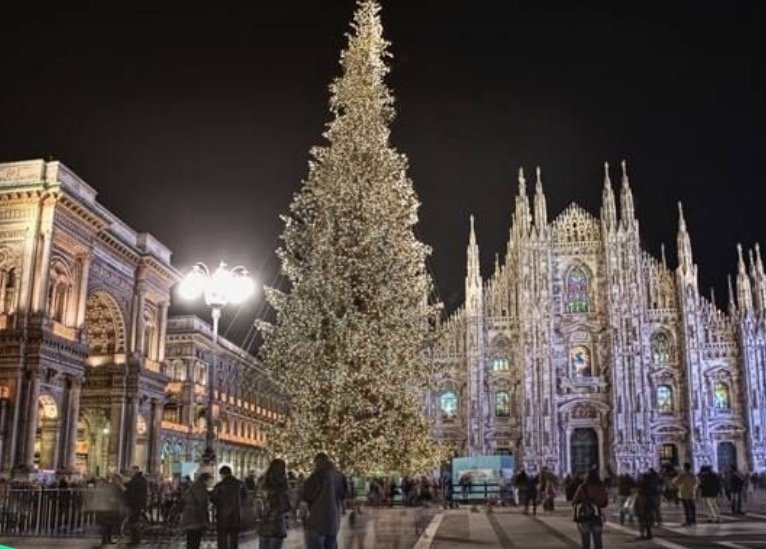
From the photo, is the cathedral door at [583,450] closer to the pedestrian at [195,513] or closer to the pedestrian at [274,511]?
the pedestrian at [195,513]

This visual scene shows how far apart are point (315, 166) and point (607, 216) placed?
4414 cm

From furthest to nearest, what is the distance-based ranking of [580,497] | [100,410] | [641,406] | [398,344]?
[641,406] < [100,410] < [398,344] < [580,497]

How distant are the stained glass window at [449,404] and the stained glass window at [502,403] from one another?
331 centimetres

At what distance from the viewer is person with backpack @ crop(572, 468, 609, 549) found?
41.5 feet

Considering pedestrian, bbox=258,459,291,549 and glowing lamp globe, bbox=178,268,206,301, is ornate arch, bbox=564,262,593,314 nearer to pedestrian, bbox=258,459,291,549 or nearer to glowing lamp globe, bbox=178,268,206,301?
glowing lamp globe, bbox=178,268,206,301

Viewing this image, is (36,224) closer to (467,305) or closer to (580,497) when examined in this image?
(580,497)

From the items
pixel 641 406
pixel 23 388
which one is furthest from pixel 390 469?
pixel 641 406

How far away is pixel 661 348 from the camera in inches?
2522

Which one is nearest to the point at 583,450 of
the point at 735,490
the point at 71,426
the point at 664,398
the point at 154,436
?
the point at 664,398

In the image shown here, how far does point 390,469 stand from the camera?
24.3 metres

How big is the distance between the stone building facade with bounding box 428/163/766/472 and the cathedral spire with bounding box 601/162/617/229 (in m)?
0.11

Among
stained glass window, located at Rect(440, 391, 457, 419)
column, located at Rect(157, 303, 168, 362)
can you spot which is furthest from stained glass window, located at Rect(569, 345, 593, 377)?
column, located at Rect(157, 303, 168, 362)

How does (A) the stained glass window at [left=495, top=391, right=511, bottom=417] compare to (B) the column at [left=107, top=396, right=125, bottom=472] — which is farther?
(A) the stained glass window at [left=495, top=391, right=511, bottom=417]

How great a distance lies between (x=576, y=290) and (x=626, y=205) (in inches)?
307
